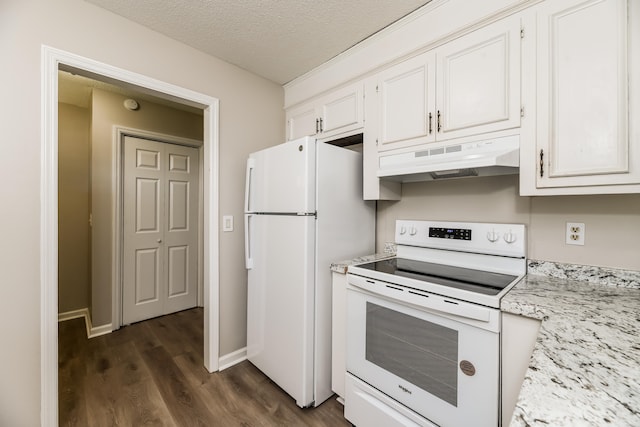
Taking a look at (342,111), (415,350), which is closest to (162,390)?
(415,350)

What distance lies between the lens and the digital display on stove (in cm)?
165

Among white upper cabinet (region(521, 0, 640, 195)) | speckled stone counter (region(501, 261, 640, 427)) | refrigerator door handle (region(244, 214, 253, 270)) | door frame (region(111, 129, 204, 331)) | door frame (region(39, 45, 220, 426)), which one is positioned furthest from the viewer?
door frame (region(111, 129, 204, 331))

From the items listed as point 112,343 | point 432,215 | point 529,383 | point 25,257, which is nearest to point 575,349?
point 529,383

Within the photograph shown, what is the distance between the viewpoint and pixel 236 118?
230cm

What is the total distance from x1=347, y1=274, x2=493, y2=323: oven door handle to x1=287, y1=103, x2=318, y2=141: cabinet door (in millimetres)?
1416

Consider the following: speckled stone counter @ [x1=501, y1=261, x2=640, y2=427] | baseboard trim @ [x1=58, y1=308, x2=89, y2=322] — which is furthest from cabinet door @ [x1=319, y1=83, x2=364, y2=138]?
baseboard trim @ [x1=58, y1=308, x2=89, y2=322]

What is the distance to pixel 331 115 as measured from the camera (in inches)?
86.4

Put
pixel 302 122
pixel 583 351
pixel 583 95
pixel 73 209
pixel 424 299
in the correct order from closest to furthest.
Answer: pixel 583 351 < pixel 583 95 < pixel 424 299 < pixel 302 122 < pixel 73 209

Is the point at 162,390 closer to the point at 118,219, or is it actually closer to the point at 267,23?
the point at 118,219

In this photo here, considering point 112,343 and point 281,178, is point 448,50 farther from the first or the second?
point 112,343

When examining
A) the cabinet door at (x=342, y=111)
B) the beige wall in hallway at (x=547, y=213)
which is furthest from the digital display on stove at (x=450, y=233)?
the cabinet door at (x=342, y=111)

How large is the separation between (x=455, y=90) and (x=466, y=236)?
851 mm

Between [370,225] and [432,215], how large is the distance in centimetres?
46

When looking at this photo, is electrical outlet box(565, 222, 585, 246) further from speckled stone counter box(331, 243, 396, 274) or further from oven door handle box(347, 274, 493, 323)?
speckled stone counter box(331, 243, 396, 274)
